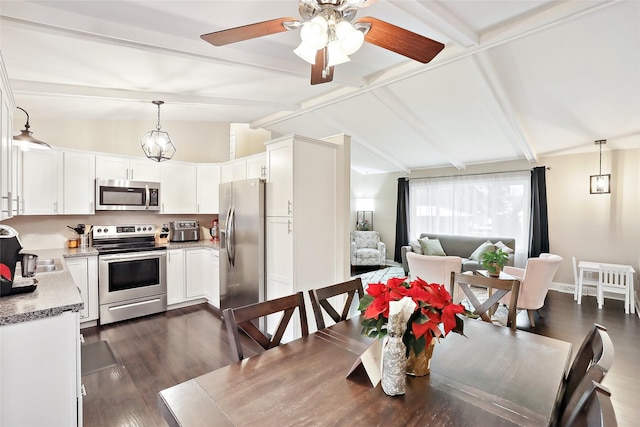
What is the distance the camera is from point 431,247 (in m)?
6.23

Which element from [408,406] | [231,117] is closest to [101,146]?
[231,117]

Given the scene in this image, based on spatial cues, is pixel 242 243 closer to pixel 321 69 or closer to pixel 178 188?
pixel 178 188

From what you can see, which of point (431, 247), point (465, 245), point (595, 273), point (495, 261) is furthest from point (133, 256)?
point (595, 273)

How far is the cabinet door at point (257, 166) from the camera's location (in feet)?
12.0

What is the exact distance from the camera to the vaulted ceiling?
2055 mm

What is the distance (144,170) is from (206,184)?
878 mm

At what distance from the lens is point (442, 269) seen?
398cm

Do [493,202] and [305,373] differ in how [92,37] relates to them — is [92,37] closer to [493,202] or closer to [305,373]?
[305,373]

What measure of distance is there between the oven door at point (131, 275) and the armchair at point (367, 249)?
427 cm

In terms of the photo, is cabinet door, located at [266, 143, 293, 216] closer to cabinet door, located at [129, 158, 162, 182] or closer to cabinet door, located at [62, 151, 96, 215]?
cabinet door, located at [129, 158, 162, 182]

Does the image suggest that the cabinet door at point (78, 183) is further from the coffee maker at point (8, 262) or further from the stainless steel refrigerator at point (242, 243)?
the coffee maker at point (8, 262)

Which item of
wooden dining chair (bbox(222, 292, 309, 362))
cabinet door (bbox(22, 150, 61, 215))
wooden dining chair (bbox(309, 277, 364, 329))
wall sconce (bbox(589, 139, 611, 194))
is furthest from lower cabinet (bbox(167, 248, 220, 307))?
wall sconce (bbox(589, 139, 611, 194))

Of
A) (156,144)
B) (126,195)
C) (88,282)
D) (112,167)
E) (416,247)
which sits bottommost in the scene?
(88,282)

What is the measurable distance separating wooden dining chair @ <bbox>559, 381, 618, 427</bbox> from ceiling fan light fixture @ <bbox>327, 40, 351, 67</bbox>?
1624 millimetres
